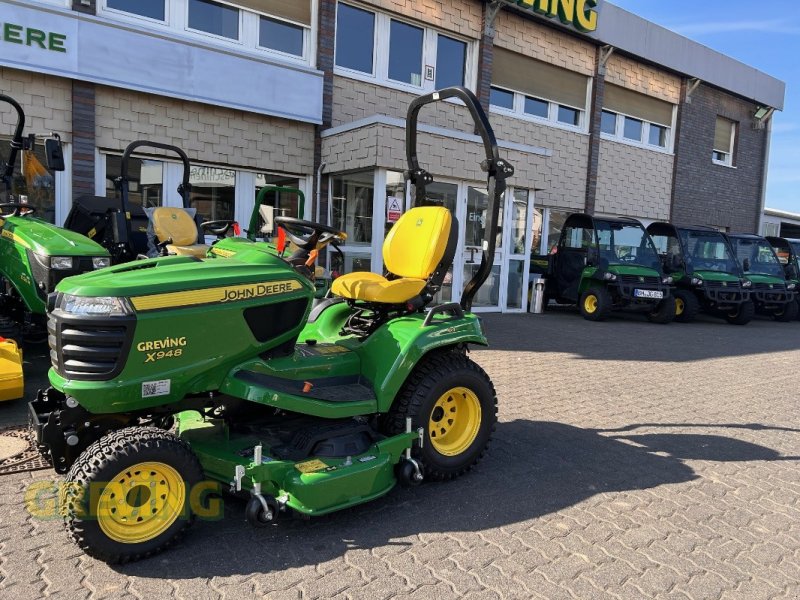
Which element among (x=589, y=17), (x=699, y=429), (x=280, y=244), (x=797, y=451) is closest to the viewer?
(x=280, y=244)

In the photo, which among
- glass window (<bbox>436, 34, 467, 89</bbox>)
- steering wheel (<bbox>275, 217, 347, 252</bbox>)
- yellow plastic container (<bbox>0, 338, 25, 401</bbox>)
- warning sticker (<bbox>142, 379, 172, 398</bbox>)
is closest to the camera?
warning sticker (<bbox>142, 379, 172, 398</bbox>)

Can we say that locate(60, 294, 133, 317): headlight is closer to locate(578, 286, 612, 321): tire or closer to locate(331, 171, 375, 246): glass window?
locate(331, 171, 375, 246): glass window

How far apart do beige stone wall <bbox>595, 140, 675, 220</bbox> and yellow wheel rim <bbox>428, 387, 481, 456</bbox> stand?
516 inches

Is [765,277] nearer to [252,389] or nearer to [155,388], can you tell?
[252,389]

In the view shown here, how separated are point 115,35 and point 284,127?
9.18ft

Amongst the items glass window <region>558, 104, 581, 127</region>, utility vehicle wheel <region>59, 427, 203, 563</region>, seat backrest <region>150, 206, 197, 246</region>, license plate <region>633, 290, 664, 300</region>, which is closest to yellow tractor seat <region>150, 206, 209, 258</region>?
seat backrest <region>150, 206, 197, 246</region>

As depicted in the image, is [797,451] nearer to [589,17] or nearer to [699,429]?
[699,429]

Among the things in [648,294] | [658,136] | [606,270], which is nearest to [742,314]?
[648,294]

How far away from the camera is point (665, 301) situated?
1202 centimetres

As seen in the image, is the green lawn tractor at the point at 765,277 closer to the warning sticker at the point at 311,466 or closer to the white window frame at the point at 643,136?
the white window frame at the point at 643,136

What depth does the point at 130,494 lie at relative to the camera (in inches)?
106

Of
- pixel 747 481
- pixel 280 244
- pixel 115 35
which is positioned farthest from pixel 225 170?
pixel 747 481

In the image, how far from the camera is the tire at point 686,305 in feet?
41.3

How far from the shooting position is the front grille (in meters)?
2.64
